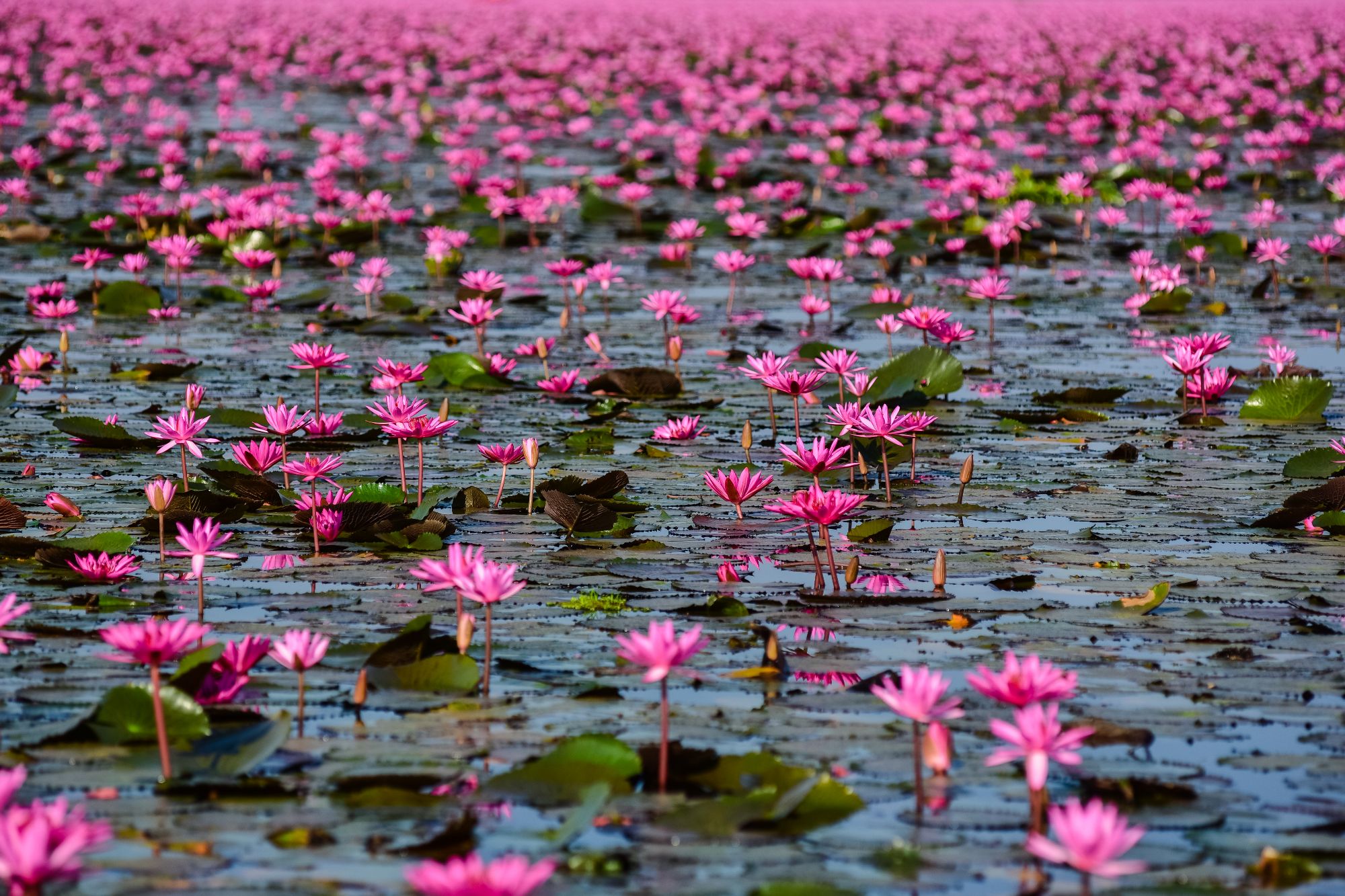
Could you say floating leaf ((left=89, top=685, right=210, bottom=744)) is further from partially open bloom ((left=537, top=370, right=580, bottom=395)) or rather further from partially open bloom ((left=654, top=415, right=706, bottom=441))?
partially open bloom ((left=537, top=370, right=580, bottom=395))

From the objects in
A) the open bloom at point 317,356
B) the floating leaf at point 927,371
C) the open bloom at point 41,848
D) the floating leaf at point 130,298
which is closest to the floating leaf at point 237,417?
the open bloom at point 317,356

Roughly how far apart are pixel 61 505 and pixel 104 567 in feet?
2.31

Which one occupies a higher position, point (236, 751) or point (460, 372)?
point (460, 372)

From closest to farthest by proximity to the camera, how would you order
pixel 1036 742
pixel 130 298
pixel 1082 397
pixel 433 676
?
pixel 1036 742 → pixel 433 676 → pixel 1082 397 → pixel 130 298

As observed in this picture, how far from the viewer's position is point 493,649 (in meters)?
3.85

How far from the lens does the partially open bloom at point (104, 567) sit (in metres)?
4.22

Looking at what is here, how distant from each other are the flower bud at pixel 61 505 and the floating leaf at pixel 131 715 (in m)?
1.72

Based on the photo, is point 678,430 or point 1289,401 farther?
point 1289,401

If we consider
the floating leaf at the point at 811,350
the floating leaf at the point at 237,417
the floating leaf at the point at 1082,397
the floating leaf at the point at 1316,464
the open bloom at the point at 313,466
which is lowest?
the open bloom at the point at 313,466

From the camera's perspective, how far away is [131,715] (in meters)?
3.27

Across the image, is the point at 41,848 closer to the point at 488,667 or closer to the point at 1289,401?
the point at 488,667

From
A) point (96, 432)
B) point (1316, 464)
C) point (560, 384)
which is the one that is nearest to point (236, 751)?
point (96, 432)

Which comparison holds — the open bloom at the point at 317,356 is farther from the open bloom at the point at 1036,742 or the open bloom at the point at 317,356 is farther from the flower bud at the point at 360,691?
the open bloom at the point at 1036,742

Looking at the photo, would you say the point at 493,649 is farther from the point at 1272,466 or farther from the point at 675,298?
the point at 675,298
